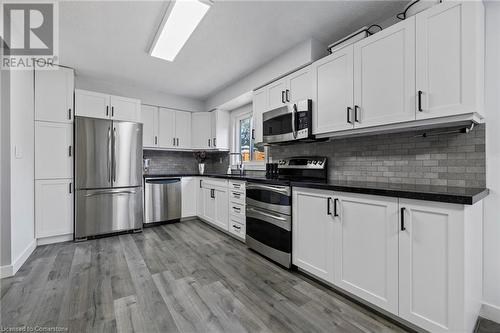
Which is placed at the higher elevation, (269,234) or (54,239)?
(269,234)

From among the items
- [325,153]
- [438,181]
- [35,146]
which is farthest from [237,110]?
[438,181]

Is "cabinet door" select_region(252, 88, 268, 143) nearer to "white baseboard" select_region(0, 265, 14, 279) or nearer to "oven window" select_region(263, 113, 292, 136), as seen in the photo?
"oven window" select_region(263, 113, 292, 136)

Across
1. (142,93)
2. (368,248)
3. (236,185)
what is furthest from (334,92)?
(142,93)

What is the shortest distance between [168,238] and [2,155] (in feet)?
6.66

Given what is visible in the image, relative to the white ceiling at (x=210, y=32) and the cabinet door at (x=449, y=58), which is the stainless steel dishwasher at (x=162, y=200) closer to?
the white ceiling at (x=210, y=32)

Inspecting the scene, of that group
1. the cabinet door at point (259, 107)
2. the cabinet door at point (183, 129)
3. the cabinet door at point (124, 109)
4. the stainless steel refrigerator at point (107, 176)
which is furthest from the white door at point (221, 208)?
the cabinet door at point (124, 109)

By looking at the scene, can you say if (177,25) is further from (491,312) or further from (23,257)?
(491,312)

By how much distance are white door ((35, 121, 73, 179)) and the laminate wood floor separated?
3.38ft

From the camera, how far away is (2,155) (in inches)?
85.7

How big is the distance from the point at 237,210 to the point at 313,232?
1.32 m

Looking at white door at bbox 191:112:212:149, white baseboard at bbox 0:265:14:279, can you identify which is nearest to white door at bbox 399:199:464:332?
white baseboard at bbox 0:265:14:279

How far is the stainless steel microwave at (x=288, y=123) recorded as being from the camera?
246 centimetres

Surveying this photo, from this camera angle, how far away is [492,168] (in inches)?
61.8

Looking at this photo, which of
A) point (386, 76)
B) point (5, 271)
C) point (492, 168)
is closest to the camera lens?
point (492, 168)
